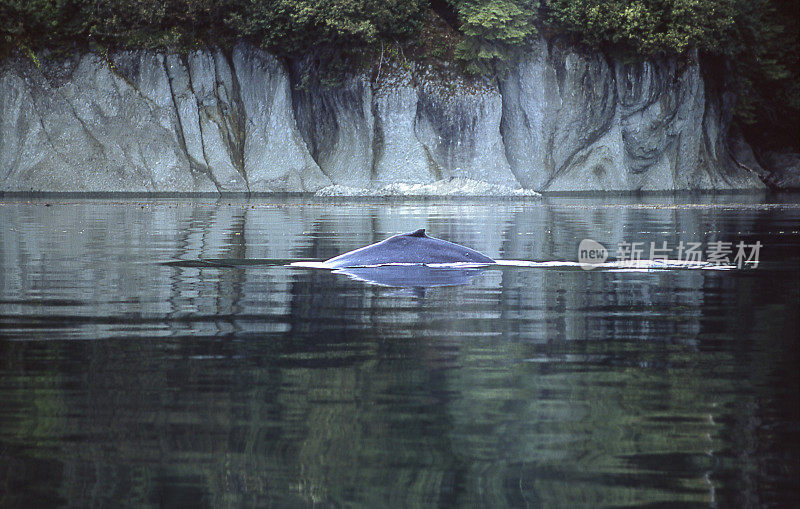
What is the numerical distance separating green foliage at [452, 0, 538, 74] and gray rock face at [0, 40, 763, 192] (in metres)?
1.28

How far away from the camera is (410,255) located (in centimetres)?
1130

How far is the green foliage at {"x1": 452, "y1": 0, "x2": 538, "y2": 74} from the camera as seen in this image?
4069cm

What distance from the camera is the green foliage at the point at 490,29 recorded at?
4069 centimetres

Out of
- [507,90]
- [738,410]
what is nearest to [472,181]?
[507,90]

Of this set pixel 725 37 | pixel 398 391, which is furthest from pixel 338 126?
pixel 398 391

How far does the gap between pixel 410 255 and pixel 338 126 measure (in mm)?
32484

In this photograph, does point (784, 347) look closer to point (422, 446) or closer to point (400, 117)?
point (422, 446)

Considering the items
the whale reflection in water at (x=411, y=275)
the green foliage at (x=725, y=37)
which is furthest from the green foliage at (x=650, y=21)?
the whale reflection in water at (x=411, y=275)

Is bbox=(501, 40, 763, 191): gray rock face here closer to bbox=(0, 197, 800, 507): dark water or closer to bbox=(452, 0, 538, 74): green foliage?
bbox=(452, 0, 538, 74): green foliage

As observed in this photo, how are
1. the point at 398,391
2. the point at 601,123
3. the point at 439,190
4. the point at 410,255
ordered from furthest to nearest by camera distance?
the point at 601,123, the point at 439,190, the point at 410,255, the point at 398,391

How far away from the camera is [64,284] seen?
9.34 meters

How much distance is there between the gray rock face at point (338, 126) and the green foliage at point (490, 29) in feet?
4.21

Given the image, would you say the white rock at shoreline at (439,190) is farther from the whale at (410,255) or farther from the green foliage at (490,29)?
the whale at (410,255)

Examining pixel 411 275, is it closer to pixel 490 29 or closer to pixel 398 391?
pixel 398 391
